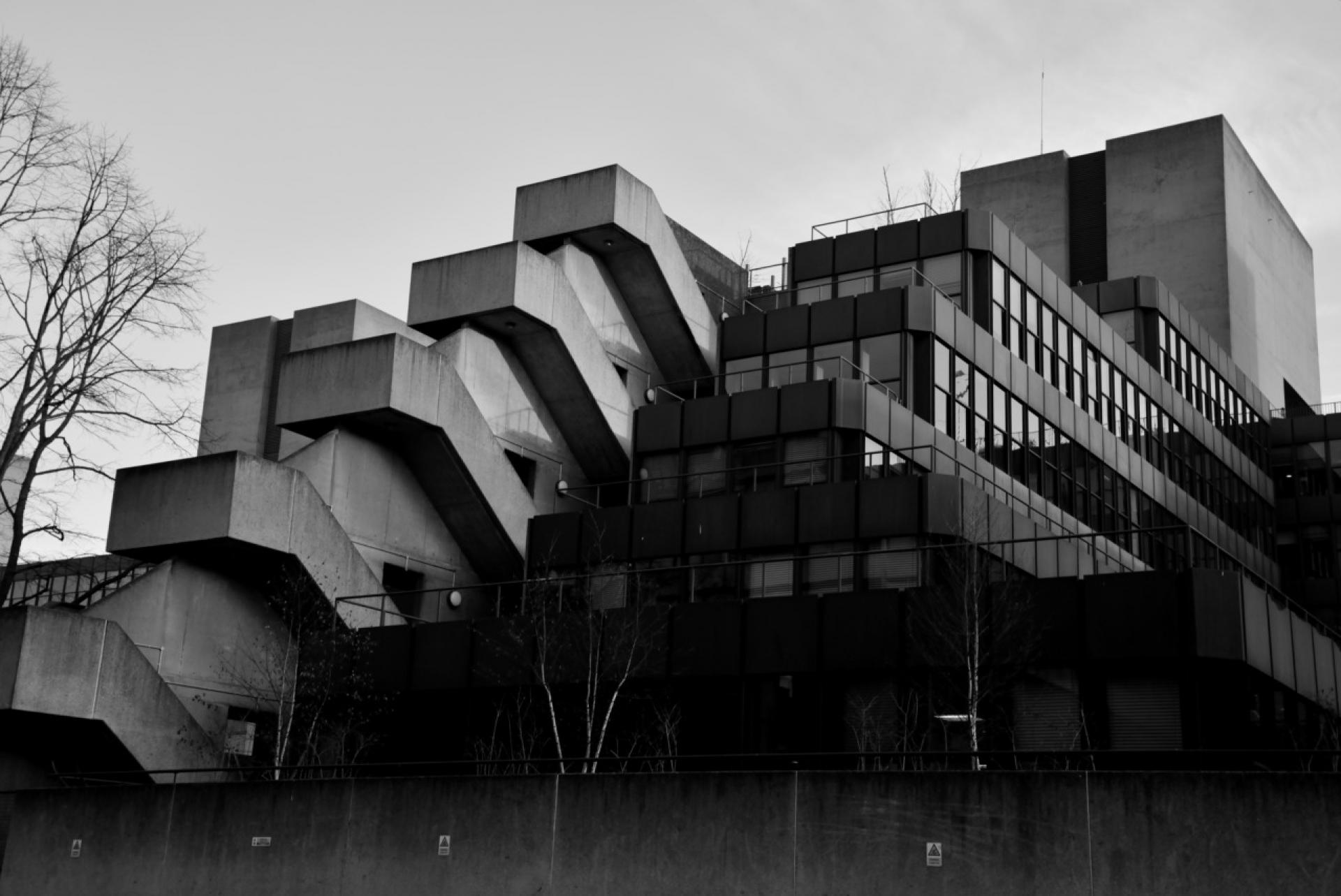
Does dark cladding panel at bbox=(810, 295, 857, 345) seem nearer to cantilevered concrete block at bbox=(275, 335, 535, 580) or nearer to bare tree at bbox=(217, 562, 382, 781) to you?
cantilevered concrete block at bbox=(275, 335, 535, 580)

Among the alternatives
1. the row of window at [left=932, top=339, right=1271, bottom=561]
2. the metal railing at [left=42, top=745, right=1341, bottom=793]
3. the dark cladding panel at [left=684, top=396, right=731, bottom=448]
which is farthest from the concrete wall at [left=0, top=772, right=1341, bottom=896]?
the row of window at [left=932, top=339, right=1271, bottom=561]

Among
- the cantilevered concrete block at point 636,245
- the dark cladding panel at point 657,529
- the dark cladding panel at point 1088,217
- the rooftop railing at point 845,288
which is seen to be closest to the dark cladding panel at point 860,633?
the dark cladding panel at point 657,529

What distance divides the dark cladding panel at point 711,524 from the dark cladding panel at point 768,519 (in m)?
0.27

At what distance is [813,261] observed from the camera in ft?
161

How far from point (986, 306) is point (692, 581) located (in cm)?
1454

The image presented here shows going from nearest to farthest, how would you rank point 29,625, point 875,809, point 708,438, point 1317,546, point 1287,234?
point 875,809
point 29,625
point 708,438
point 1317,546
point 1287,234

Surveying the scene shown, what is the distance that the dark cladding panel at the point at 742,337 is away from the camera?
47.5m

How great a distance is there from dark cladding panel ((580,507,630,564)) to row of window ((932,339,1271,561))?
8913 mm

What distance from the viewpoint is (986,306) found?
46.3 metres

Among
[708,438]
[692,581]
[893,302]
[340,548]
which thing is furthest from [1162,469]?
[340,548]

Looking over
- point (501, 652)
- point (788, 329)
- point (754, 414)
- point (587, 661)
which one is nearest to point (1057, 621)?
point (587, 661)

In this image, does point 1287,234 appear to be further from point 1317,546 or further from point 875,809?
point 875,809

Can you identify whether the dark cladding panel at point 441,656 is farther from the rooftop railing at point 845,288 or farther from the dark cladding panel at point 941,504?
the rooftop railing at point 845,288

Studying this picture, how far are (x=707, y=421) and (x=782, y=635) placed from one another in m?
11.0
